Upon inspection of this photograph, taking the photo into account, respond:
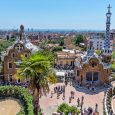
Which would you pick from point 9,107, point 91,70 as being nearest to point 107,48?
point 91,70

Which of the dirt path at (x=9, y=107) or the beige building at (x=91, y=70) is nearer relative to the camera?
the dirt path at (x=9, y=107)

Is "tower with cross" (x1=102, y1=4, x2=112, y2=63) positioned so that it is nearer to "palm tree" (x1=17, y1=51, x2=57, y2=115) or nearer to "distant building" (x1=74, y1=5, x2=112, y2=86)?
"distant building" (x1=74, y1=5, x2=112, y2=86)

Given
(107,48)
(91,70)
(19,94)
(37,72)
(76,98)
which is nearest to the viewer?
(37,72)

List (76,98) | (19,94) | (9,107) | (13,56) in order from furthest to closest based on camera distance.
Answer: (13,56), (76,98), (19,94), (9,107)

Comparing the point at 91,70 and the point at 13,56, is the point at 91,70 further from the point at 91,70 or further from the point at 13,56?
the point at 13,56

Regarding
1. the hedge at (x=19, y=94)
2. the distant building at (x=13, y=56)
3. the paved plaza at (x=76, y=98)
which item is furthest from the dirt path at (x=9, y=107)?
the distant building at (x=13, y=56)

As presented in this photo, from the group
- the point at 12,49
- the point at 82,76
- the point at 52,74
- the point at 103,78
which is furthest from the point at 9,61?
the point at 52,74

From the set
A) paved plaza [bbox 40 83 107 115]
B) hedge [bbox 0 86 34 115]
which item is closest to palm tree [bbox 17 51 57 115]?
hedge [bbox 0 86 34 115]

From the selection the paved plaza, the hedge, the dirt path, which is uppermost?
the hedge

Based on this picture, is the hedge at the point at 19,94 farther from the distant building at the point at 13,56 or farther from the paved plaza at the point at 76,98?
the distant building at the point at 13,56
